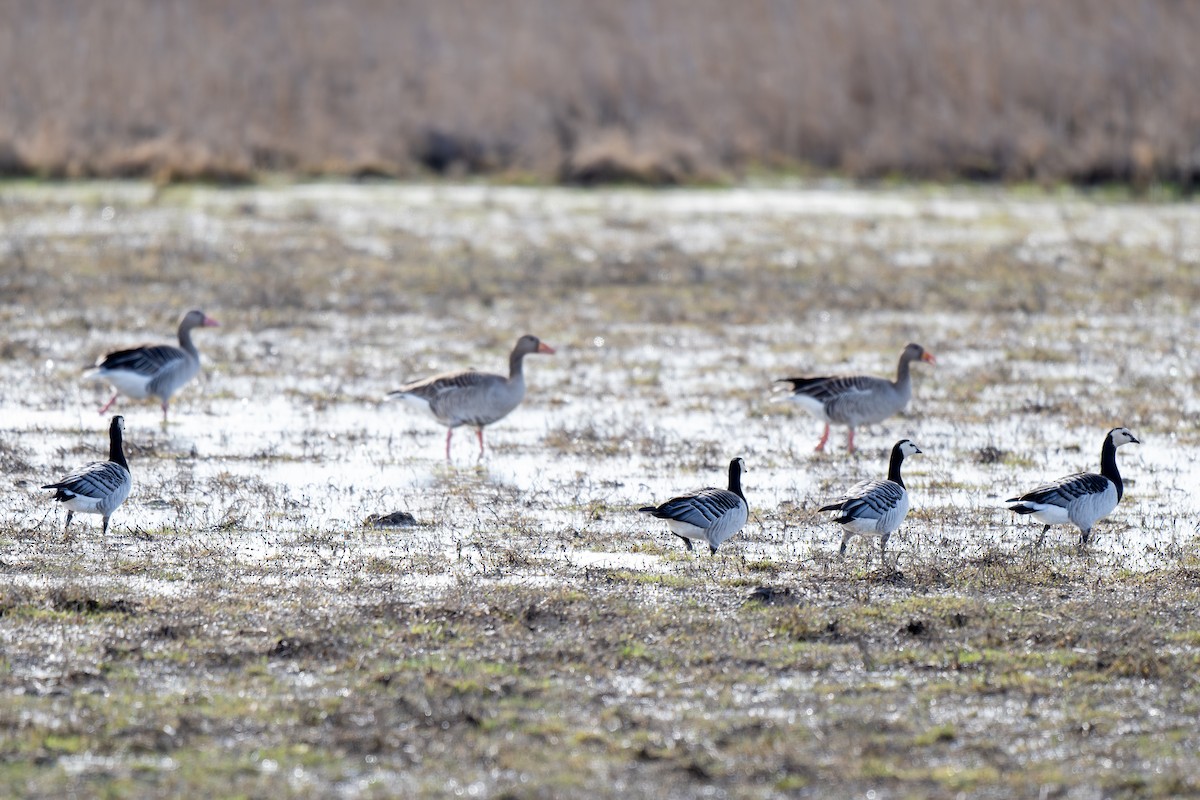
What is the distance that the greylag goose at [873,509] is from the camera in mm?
9719

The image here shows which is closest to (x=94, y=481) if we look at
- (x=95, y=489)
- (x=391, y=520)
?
(x=95, y=489)

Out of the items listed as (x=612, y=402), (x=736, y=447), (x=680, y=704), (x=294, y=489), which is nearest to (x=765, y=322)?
(x=612, y=402)

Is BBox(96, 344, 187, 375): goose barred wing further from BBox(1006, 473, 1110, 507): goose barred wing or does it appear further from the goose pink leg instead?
BBox(1006, 473, 1110, 507): goose barred wing

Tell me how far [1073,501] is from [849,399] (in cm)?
376

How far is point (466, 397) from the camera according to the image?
13.6 meters

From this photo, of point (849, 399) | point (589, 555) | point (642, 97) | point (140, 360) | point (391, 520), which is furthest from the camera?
point (642, 97)

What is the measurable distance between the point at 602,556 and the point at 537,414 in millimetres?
5438

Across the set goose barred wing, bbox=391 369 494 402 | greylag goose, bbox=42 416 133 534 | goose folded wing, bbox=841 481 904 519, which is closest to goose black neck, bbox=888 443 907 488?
goose folded wing, bbox=841 481 904 519

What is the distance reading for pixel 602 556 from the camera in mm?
9961

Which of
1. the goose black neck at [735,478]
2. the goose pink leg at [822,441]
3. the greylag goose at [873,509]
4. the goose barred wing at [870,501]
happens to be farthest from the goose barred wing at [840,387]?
Answer: the goose barred wing at [870,501]

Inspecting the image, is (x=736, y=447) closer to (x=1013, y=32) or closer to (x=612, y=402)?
(x=612, y=402)

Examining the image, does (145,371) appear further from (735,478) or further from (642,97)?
(642,97)

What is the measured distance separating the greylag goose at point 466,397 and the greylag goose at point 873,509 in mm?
4365

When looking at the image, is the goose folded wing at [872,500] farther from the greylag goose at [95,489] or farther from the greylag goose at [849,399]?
the greylag goose at [95,489]
